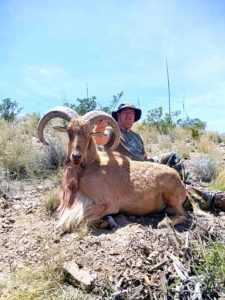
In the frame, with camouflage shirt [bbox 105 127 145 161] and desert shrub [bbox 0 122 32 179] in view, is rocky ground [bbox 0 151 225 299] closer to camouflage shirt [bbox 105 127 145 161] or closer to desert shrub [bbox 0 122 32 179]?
camouflage shirt [bbox 105 127 145 161]

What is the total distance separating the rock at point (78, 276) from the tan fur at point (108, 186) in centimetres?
97

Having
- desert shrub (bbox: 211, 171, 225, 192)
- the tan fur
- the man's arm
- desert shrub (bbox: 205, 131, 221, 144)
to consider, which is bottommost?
desert shrub (bbox: 211, 171, 225, 192)

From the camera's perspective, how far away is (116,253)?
2.56 meters

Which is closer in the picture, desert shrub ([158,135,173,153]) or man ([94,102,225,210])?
man ([94,102,225,210])

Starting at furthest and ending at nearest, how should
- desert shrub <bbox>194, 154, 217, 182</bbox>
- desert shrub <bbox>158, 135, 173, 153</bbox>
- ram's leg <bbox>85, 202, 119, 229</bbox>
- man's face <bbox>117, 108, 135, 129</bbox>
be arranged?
desert shrub <bbox>158, 135, 173, 153</bbox> < desert shrub <bbox>194, 154, 217, 182</bbox> < man's face <bbox>117, 108, 135, 129</bbox> < ram's leg <bbox>85, 202, 119, 229</bbox>

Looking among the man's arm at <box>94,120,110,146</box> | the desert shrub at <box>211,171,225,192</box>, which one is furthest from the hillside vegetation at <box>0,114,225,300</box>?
the desert shrub at <box>211,171,225,192</box>

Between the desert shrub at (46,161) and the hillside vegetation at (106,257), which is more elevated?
the desert shrub at (46,161)

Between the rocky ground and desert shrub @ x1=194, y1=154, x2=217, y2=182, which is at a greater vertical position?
desert shrub @ x1=194, y1=154, x2=217, y2=182

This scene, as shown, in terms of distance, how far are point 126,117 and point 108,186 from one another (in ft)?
7.02

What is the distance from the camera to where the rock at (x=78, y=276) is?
2.13m

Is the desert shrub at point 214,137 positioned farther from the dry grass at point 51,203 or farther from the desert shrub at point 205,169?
the dry grass at point 51,203

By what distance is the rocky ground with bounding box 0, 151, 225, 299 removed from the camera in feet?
6.97

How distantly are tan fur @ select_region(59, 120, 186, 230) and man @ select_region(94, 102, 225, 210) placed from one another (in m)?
0.61

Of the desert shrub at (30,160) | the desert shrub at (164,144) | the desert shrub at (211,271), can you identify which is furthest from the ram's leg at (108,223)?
the desert shrub at (164,144)
